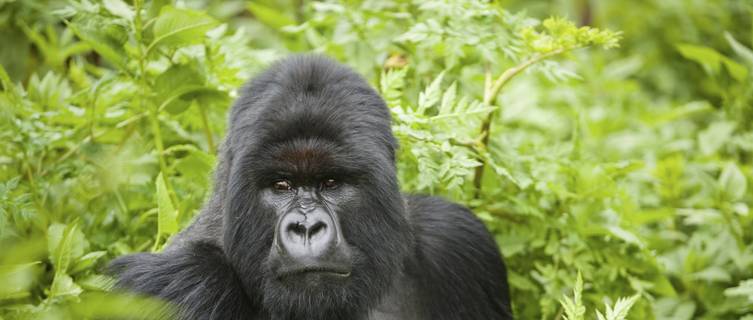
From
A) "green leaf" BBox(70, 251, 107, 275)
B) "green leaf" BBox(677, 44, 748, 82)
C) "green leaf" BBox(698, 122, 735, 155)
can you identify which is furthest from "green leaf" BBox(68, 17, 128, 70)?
"green leaf" BBox(698, 122, 735, 155)

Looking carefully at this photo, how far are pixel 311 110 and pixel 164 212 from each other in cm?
86

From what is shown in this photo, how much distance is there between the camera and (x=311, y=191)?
2867 millimetres

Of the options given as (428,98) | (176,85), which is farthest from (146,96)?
(428,98)

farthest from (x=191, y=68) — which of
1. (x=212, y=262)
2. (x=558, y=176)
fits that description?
(x=558, y=176)

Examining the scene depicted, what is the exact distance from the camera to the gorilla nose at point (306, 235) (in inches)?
104

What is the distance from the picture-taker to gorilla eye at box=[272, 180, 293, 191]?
2.88 metres

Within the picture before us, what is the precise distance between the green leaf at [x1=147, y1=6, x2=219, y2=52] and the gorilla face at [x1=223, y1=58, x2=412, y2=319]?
0.68 meters

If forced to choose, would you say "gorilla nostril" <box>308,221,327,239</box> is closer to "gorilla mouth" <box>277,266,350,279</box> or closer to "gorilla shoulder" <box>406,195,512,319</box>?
"gorilla mouth" <box>277,266,350,279</box>

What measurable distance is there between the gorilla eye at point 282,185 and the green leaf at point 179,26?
0.93m

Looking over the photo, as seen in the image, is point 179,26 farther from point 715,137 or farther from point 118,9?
point 715,137

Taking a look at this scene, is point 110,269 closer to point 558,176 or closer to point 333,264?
point 333,264

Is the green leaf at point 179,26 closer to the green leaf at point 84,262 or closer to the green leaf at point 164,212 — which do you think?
the green leaf at point 164,212

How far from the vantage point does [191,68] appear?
3703mm

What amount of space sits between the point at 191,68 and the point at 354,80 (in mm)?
984
